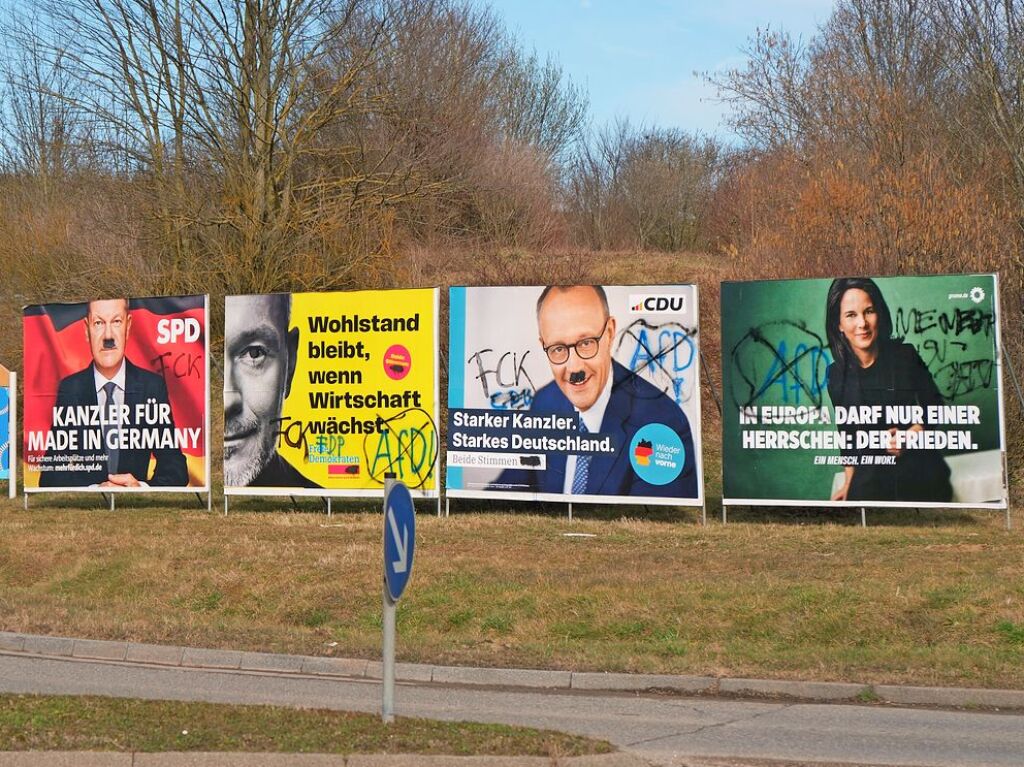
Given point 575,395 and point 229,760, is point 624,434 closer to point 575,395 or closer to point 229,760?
point 575,395

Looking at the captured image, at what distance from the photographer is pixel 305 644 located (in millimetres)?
11750

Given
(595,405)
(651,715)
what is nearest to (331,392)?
(595,405)

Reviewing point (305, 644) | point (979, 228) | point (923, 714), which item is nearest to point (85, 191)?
point (979, 228)

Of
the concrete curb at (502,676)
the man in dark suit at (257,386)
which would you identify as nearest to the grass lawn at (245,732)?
the concrete curb at (502,676)

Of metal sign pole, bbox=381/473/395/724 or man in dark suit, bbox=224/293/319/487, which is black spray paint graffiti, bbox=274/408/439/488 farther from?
metal sign pole, bbox=381/473/395/724

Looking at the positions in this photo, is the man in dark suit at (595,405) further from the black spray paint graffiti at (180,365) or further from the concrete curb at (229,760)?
the concrete curb at (229,760)

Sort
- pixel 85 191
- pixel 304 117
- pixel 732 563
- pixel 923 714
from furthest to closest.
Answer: pixel 85 191, pixel 304 117, pixel 732 563, pixel 923 714

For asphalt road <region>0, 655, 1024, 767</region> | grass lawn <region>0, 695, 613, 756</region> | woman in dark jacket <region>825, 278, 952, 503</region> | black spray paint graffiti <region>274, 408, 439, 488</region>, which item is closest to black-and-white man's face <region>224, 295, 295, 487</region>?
black spray paint graffiti <region>274, 408, 439, 488</region>

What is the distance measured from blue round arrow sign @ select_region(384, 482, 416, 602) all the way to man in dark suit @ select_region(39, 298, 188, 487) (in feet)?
41.8

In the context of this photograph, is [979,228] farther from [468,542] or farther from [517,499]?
[468,542]

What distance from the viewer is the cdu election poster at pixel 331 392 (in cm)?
1833

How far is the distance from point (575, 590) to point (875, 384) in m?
6.00

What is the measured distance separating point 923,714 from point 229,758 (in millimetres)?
5140

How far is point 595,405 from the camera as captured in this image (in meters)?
17.8
